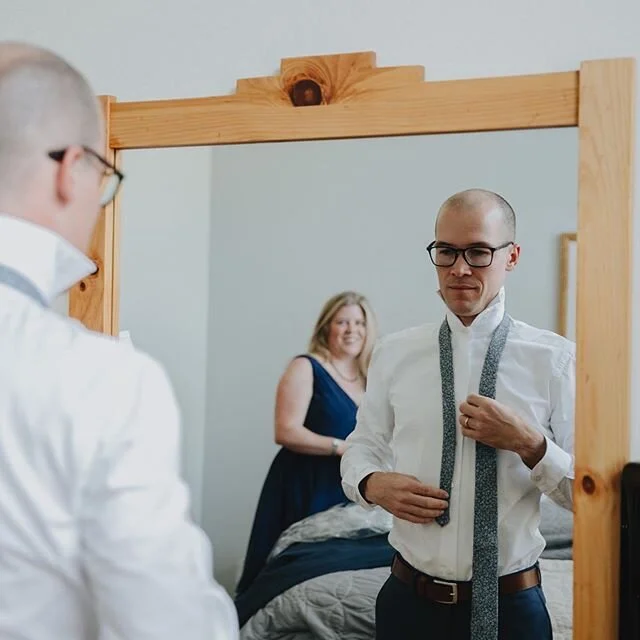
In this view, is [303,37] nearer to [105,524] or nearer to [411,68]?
[411,68]

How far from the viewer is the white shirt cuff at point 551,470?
1.13 metres

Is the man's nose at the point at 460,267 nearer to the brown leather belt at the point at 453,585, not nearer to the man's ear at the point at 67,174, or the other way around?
the brown leather belt at the point at 453,585

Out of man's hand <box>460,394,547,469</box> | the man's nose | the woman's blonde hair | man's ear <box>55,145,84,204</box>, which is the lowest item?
man's hand <box>460,394,547,469</box>

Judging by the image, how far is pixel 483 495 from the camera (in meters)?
1.13

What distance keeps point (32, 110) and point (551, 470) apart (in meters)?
0.72

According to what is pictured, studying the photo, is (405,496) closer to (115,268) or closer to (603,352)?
(603,352)

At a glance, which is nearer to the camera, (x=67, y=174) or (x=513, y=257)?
(x=67, y=174)

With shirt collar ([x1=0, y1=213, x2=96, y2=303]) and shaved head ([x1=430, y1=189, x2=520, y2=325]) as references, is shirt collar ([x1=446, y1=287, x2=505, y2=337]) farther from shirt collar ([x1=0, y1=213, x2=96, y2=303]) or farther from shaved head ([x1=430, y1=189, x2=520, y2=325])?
shirt collar ([x1=0, y1=213, x2=96, y2=303])

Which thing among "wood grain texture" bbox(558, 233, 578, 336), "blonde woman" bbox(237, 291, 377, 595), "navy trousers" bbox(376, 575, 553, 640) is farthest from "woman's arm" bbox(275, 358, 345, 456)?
"wood grain texture" bbox(558, 233, 578, 336)

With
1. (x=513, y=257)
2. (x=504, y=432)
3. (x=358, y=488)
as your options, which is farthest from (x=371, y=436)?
(x=513, y=257)

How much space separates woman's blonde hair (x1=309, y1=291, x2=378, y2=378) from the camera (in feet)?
4.00

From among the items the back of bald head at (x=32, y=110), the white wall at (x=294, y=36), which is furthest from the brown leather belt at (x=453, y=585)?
the back of bald head at (x=32, y=110)

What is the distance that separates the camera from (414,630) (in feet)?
3.80

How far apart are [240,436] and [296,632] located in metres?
0.27
